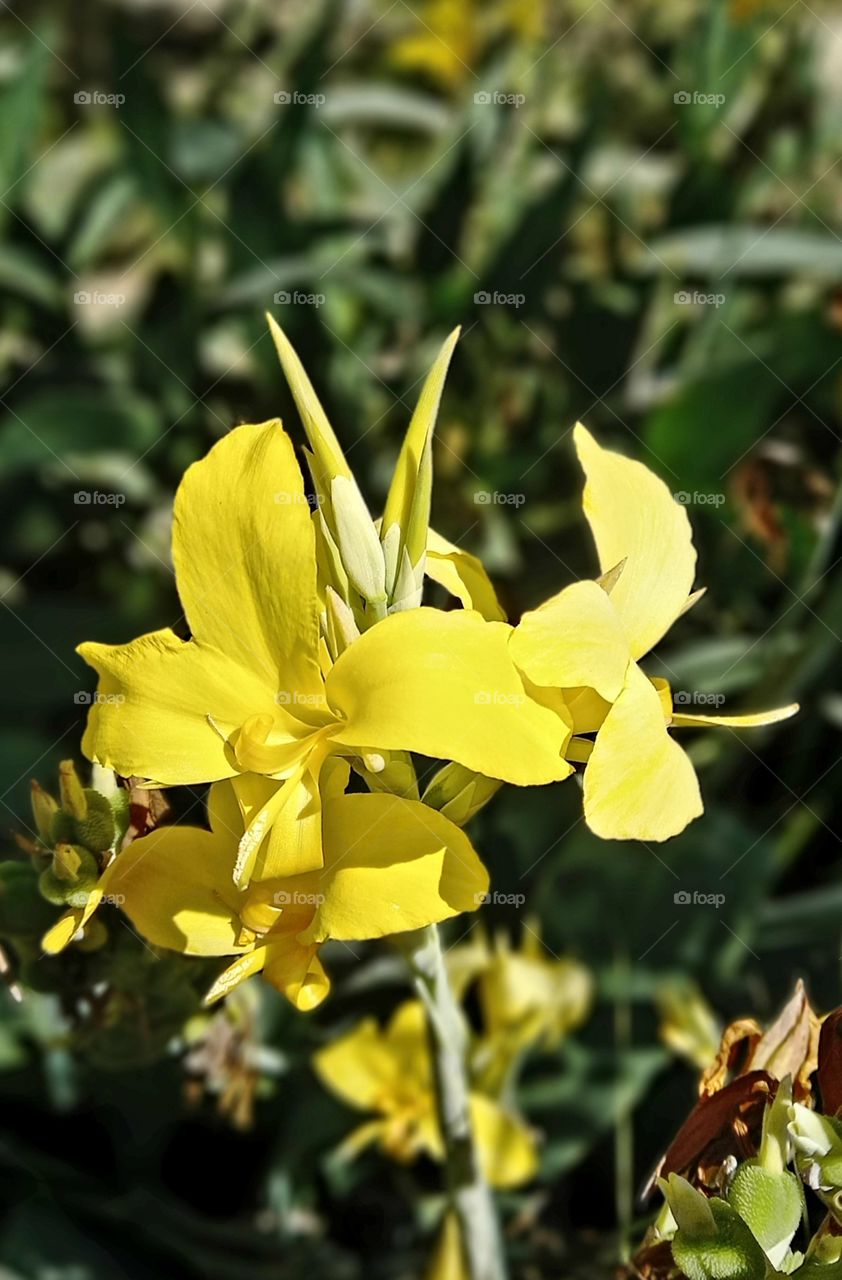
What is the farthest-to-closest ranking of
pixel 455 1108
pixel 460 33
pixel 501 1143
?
pixel 460 33 → pixel 501 1143 → pixel 455 1108

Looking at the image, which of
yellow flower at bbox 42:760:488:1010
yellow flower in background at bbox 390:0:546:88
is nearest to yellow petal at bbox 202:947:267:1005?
yellow flower at bbox 42:760:488:1010

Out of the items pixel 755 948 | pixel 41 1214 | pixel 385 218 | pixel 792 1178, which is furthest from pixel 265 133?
pixel 792 1178

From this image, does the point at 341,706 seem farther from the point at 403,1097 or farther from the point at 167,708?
the point at 403,1097

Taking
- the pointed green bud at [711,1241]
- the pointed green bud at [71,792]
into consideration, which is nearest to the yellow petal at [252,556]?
the pointed green bud at [71,792]

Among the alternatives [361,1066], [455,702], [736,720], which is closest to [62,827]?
[455,702]

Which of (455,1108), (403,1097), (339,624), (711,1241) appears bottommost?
(403,1097)

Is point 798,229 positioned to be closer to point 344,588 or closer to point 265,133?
point 265,133
